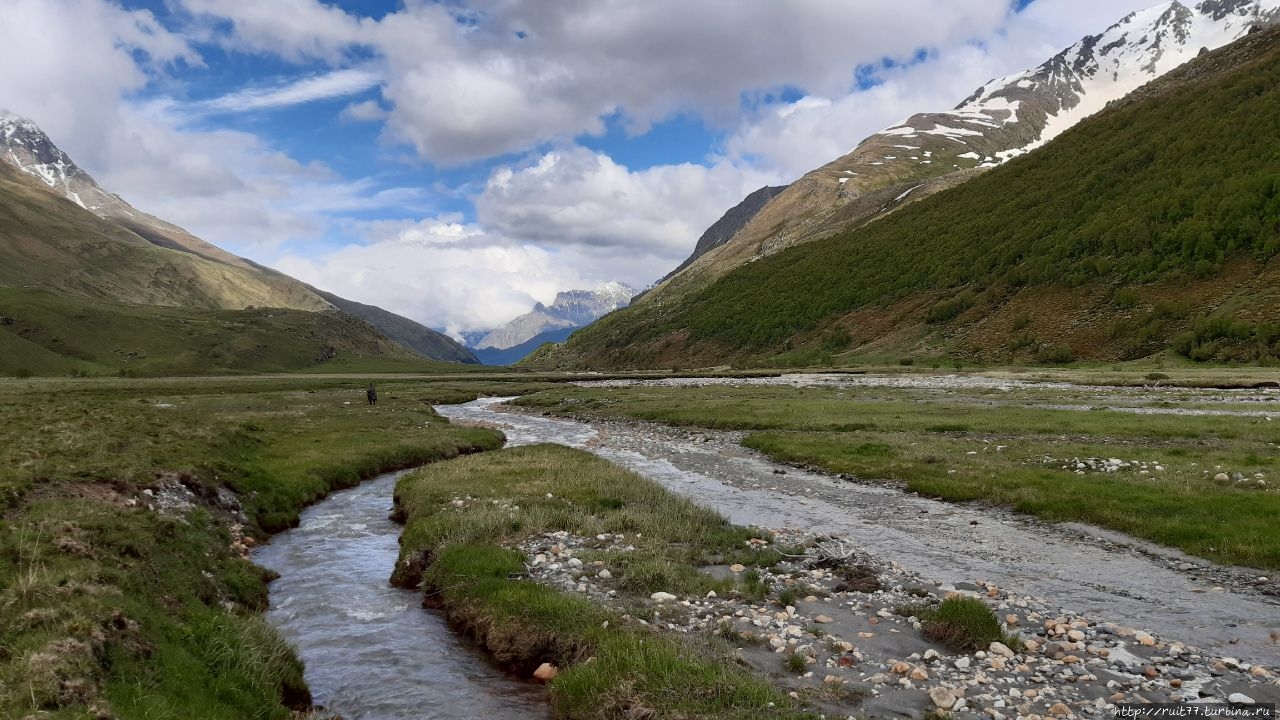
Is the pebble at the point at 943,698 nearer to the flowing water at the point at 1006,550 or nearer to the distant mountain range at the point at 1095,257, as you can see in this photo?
the flowing water at the point at 1006,550

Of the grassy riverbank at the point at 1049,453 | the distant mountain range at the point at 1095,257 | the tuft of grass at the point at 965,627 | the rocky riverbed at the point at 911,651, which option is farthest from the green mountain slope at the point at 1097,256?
the tuft of grass at the point at 965,627

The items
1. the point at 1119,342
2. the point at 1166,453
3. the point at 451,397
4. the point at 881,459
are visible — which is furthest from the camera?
the point at 451,397

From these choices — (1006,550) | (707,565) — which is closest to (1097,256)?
(1006,550)

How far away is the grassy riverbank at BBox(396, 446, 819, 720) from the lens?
1180cm

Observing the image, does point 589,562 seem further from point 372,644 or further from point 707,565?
point 372,644

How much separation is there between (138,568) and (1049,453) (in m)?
36.2

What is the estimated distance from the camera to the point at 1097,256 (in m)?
121

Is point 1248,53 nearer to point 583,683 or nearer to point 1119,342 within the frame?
point 1119,342

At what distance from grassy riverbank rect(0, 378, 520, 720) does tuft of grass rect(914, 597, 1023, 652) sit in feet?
41.9

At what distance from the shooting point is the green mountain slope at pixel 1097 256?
95.9 meters

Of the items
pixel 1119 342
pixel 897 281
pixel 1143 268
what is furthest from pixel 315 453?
pixel 897 281

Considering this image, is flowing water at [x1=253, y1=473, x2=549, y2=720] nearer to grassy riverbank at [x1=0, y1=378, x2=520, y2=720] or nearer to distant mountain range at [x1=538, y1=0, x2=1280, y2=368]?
grassy riverbank at [x1=0, y1=378, x2=520, y2=720]

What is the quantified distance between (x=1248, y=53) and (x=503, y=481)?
225 meters

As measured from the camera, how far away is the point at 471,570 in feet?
63.0
